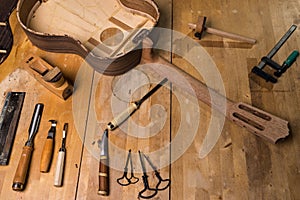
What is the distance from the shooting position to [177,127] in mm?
1062

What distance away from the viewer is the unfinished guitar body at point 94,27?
113 centimetres

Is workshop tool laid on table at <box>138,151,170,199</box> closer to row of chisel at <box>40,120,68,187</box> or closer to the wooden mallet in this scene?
row of chisel at <box>40,120,68,187</box>

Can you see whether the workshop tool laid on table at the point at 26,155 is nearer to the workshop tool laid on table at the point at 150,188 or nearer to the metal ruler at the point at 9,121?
the metal ruler at the point at 9,121

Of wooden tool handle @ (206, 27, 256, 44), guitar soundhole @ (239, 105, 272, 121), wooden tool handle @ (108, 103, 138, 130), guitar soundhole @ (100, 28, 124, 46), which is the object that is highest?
wooden tool handle @ (206, 27, 256, 44)

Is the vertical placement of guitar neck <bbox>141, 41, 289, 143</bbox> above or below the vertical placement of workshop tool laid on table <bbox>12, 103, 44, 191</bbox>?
above

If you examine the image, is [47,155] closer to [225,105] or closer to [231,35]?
[225,105]

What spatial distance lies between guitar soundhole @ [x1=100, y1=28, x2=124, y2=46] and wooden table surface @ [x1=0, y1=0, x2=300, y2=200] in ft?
0.38

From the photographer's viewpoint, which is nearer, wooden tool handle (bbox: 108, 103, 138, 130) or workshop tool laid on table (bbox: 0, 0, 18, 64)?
wooden tool handle (bbox: 108, 103, 138, 130)

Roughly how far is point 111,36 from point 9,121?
440mm

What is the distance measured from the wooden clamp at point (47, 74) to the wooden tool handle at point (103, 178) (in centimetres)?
26

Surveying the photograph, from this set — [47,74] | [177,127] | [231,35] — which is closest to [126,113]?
[177,127]

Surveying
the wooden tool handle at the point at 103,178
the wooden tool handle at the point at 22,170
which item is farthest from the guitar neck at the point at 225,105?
Result: the wooden tool handle at the point at 22,170

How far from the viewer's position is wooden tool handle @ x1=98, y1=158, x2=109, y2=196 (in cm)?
96

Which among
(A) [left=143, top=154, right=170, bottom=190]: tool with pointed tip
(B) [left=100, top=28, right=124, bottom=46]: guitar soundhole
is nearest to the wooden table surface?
(A) [left=143, top=154, right=170, bottom=190]: tool with pointed tip
